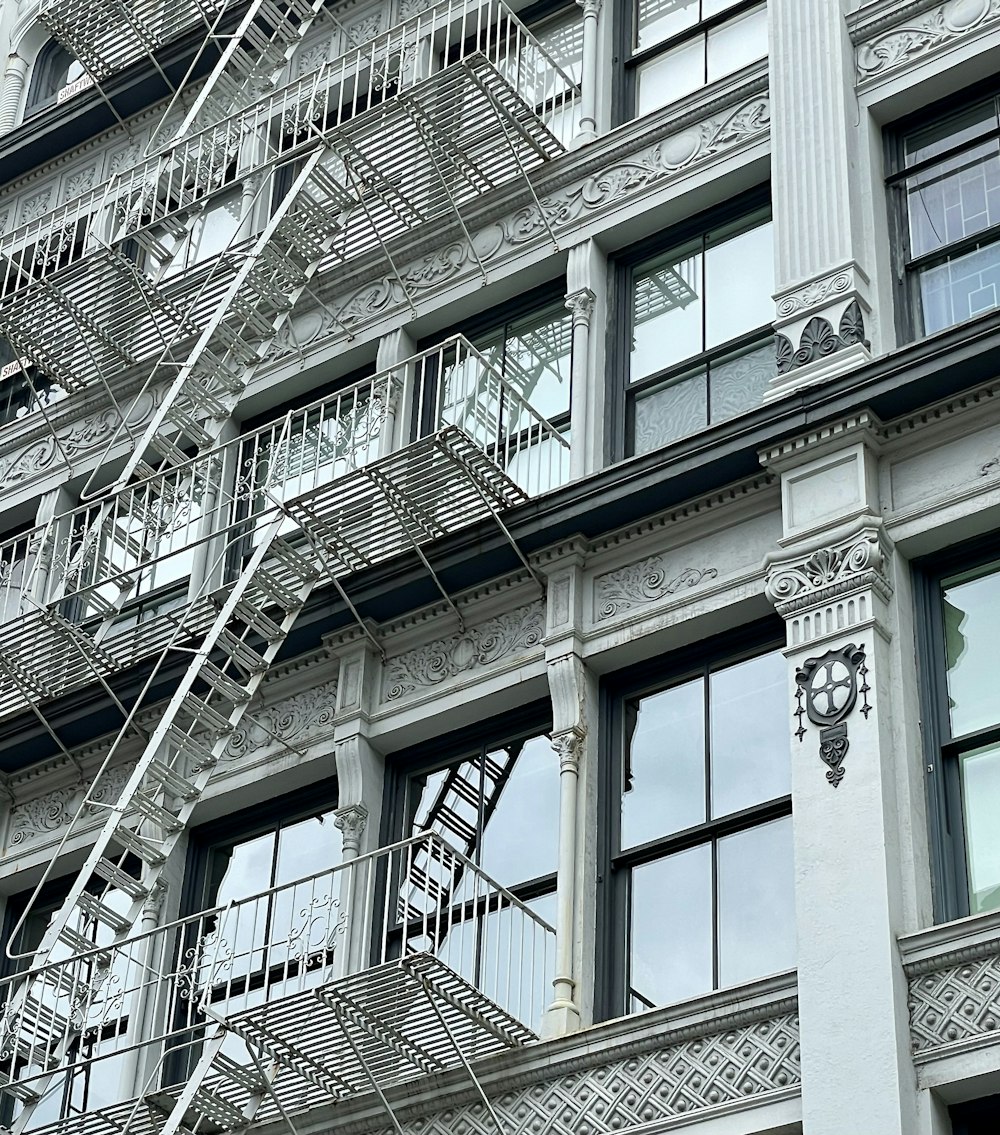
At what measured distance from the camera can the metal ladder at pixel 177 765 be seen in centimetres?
1661

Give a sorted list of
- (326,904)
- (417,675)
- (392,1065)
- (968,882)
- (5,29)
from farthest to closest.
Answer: (5,29) → (417,675) → (326,904) → (392,1065) → (968,882)

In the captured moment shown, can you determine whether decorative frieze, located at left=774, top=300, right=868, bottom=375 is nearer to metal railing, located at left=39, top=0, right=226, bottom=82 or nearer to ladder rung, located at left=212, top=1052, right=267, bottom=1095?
ladder rung, located at left=212, top=1052, right=267, bottom=1095

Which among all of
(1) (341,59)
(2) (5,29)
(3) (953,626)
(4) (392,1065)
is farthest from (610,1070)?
(2) (5,29)

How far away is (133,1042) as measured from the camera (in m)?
17.5

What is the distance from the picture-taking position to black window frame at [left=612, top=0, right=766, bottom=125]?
2047 cm

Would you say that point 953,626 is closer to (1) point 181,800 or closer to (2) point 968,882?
(2) point 968,882

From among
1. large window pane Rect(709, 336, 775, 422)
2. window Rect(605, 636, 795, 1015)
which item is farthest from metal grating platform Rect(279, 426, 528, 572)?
window Rect(605, 636, 795, 1015)

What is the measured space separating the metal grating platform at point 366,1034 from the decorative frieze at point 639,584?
3.59 meters

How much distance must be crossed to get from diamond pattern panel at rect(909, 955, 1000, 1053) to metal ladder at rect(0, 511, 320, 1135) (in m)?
5.39

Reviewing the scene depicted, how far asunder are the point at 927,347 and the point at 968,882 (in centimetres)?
406

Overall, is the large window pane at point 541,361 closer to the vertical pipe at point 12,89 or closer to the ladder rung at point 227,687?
the ladder rung at point 227,687

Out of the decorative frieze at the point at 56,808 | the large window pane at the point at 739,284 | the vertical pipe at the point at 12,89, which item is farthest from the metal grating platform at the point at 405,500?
the vertical pipe at the point at 12,89

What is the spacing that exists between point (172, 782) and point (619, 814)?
376 centimetres

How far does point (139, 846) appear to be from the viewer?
672 inches
